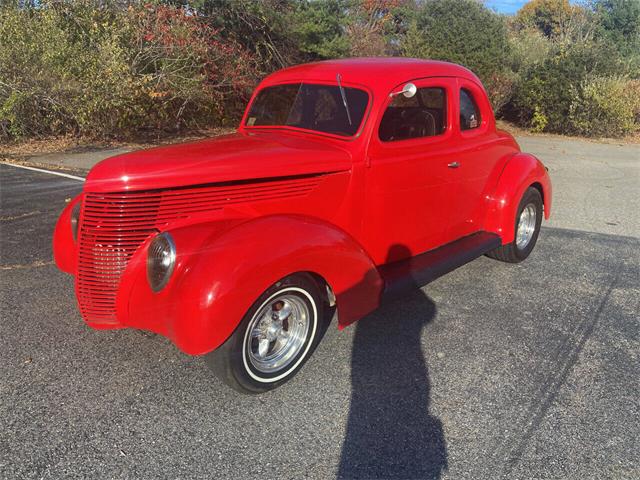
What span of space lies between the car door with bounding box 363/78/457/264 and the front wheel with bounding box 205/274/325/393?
31.2 inches

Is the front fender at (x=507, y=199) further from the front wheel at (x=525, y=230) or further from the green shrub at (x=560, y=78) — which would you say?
the green shrub at (x=560, y=78)

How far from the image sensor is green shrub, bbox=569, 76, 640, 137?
16031mm

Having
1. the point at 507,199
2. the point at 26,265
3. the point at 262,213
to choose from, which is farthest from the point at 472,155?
the point at 26,265

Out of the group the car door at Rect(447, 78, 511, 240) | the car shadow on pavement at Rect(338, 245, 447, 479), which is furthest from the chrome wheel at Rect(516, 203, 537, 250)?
the car shadow on pavement at Rect(338, 245, 447, 479)

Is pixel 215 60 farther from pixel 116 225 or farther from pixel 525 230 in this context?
pixel 116 225

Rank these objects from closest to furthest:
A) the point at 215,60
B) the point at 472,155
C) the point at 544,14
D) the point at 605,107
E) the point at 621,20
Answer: the point at 472,155
the point at 215,60
the point at 605,107
the point at 621,20
the point at 544,14

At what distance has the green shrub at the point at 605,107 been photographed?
631 inches

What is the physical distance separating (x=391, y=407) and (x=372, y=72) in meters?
2.32

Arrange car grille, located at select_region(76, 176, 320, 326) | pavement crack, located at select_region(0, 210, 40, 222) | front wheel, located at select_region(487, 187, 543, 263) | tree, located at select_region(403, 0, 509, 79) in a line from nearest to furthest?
car grille, located at select_region(76, 176, 320, 326), front wheel, located at select_region(487, 187, 543, 263), pavement crack, located at select_region(0, 210, 40, 222), tree, located at select_region(403, 0, 509, 79)

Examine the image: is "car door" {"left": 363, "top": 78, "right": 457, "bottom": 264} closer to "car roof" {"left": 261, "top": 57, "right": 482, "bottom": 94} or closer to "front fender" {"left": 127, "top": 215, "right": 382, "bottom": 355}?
"car roof" {"left": 261, "top": 57, "right": 482, "bottom": 94}

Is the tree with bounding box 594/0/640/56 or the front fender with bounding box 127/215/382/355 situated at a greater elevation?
the tree with bounding box 594/0/640/56

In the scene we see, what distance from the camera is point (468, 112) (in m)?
4.39

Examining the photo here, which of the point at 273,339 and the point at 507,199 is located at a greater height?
the point at 507,199

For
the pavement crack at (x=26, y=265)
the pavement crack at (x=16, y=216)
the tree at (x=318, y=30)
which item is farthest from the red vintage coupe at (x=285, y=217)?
the tree at (x=318, y=30)
